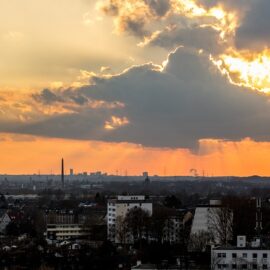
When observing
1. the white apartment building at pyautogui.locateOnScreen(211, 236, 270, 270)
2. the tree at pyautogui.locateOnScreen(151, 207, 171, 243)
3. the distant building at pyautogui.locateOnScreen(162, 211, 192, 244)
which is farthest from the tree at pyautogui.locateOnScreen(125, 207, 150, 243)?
the white apartment building at pyautogui.locateOnScreen(211, 236, 270, 270)

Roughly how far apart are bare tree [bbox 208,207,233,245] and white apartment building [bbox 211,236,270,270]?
10.1 meters

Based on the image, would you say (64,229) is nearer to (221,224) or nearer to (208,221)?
(208,221)

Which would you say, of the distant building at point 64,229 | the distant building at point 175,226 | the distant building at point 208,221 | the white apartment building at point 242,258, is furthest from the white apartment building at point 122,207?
the white apartment building at point 242,258

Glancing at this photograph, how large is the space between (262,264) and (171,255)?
7.38 meters

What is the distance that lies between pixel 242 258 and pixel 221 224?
545 inches

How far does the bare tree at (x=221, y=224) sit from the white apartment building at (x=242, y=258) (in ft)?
33.1

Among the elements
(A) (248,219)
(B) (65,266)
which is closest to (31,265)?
(B) (65,266)

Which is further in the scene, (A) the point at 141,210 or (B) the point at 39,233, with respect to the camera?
(B) the point at 39,233

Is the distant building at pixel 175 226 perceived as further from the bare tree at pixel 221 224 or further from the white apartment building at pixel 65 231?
the white apartment building at pixel 65 231

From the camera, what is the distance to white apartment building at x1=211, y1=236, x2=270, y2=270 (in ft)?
120

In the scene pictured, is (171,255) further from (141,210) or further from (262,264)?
(141,210)

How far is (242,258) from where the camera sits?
1454 inches

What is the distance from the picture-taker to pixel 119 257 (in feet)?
148

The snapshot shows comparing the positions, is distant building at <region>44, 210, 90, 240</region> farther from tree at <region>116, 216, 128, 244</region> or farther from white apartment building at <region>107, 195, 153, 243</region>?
tree at <region>116, 216, 128, 244</region>
